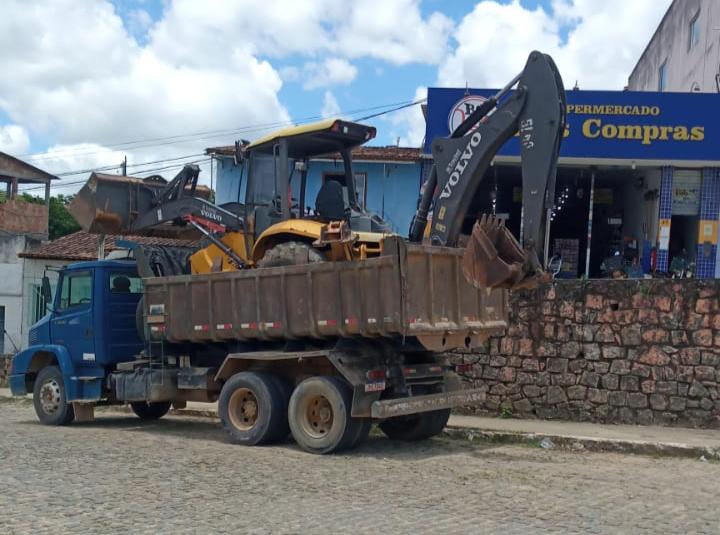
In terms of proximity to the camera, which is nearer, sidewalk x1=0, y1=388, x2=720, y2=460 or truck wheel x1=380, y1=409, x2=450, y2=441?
sidewalk x1=0, y1=388, x2=720, y2=460

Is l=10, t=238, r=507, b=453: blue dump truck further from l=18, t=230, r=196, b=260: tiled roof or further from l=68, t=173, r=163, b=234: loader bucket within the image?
A: l=18, t=230, r=196, b=260: tiled roof

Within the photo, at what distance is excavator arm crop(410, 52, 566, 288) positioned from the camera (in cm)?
845

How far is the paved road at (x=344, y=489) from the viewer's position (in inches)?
249

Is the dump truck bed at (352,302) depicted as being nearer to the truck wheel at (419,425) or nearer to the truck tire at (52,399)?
the truck wheel at (419,425)

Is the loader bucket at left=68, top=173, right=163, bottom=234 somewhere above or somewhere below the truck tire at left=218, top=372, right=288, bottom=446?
above

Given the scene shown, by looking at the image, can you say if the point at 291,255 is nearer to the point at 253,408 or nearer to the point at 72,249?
the point at 253,408

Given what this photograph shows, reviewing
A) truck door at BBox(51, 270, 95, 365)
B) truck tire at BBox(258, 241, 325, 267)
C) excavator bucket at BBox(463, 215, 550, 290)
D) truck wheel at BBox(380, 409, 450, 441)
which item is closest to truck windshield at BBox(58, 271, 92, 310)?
truck door at BBox(51, 270, 95, 365)

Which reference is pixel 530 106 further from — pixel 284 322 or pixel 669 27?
pixel 669 27

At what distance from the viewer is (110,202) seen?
1210 cm

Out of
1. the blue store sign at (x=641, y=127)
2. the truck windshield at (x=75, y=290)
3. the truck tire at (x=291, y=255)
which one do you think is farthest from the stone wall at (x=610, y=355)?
the blue store sign at (x=641, y=127)

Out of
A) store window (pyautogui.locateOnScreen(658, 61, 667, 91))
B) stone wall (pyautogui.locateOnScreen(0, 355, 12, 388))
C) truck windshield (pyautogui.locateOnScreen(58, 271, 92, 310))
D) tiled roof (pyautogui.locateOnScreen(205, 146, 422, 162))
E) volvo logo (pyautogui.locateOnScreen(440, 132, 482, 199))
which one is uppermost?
store window (pyautogui.locateOnScreen(658, 61, 667, 91))

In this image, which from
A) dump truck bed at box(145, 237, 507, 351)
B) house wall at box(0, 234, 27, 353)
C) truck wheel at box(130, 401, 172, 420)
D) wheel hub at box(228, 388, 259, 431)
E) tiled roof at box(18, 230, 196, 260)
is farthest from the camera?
house wall at box(0, 234, 27, 353)

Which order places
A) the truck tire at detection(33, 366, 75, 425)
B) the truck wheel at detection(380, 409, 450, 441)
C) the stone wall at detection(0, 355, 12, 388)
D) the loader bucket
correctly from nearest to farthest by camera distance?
the truck wheel at detection(380, 409, 450, 441), the loader bucket, the truck tire at detection(33, 366, 75, 425), the stone wall at detection(0, 355, 12, 388)

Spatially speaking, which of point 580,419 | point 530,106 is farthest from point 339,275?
point 580,419
